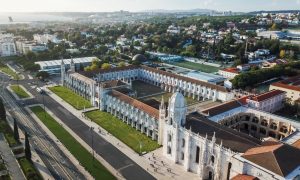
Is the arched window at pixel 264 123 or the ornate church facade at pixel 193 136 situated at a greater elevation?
the ornate church facade at pixel 193 136

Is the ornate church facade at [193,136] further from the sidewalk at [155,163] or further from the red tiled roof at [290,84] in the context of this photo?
the red tiled roof at [290,84]

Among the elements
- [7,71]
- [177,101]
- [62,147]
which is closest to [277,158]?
[177,101]

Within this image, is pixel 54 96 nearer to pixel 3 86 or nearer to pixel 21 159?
pixel 3 86

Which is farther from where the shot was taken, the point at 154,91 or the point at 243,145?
the point at 154,91

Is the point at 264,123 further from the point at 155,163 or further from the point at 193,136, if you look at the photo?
the point at 155,163

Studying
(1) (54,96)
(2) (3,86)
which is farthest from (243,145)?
(2) (3,86)

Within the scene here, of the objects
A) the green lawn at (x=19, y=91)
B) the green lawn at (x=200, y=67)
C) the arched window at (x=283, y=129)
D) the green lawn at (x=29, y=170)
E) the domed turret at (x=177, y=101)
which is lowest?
the green lawn at (x=29, y=170)

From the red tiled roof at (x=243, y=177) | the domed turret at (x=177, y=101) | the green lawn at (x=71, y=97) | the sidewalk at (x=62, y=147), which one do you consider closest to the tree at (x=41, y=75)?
the green lawn at (x=71, y=97)
